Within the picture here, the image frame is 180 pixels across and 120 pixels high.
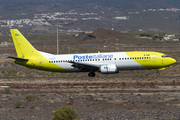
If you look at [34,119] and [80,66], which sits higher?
[80,66]

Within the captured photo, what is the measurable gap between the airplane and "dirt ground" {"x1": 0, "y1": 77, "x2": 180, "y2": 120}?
16.4 ft

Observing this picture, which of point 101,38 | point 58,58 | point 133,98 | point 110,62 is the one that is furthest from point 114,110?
point 101,38

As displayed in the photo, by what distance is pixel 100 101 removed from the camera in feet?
82.2

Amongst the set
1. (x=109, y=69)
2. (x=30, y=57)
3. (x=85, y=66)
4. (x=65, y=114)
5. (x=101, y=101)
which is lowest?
(x=65, y=114)

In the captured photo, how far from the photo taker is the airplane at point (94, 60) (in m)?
39.8

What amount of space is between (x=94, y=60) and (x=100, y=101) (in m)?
15.9

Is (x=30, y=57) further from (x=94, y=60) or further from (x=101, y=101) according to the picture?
(x=101, y=101)

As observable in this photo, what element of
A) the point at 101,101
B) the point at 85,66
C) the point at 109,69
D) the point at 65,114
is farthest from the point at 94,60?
the point at 65,114

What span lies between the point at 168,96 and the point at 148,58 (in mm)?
13945

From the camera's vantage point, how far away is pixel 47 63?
4184 centimetres

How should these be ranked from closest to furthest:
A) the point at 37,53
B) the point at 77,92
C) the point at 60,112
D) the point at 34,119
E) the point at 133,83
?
the point at 60,112 < the point at 34,119 < the point at 77,92 < the point at 133,83 < the point at 37,53

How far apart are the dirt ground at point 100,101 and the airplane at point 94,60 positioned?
5004mm

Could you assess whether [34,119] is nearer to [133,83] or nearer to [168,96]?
[168,96]

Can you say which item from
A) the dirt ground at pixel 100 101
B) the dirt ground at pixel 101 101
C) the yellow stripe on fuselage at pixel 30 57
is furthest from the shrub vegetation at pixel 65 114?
the yellow stripe on fuselage at pixel 30 57
